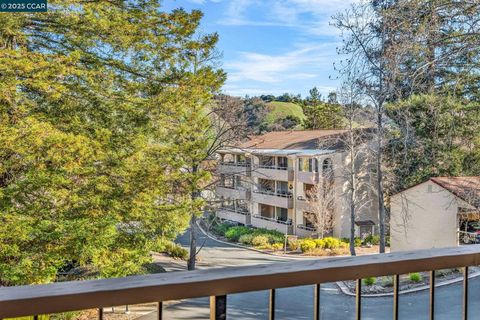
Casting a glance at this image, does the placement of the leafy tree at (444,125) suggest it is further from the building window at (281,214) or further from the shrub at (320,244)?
the building window at (281,214)

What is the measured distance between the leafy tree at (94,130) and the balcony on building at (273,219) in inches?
348

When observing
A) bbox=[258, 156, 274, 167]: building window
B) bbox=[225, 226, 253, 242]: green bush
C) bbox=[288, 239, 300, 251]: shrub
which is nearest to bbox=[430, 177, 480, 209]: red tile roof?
bbox=[288, 239, 300, 251]: shrub

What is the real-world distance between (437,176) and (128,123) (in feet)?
17.6

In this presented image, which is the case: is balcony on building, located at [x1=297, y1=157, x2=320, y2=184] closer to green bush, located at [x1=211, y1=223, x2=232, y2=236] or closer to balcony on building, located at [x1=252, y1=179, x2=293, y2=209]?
balcony on building, located at [x1=252, y1=179, x2=293, y2=209]

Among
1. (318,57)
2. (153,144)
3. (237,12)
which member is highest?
(237,12)

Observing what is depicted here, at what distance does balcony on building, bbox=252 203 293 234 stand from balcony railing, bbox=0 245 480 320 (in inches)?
587

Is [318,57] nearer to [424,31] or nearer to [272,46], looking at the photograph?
[272,46]

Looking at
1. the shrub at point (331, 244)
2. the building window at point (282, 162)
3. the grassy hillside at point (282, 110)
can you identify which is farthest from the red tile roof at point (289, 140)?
the shrub at point (331, 244)

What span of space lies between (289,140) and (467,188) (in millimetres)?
10841

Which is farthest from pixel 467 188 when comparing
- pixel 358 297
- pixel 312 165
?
pixel 312 165

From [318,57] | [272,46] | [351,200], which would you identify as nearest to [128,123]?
[318,57]

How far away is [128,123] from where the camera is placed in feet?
22.5

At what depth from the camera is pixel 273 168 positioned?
1698cm

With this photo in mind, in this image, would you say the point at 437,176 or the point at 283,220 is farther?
the point at 283,220
